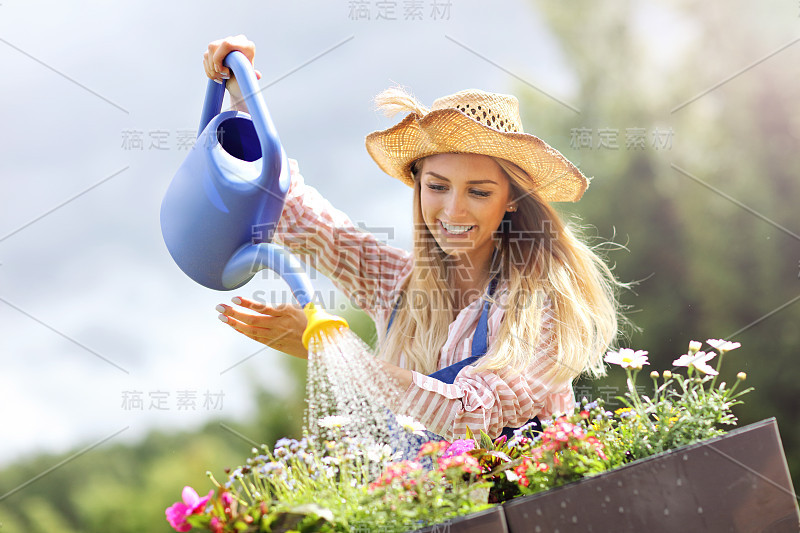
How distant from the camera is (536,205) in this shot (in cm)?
182

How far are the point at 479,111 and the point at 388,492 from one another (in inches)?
38.9

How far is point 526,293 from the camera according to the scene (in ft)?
5.65

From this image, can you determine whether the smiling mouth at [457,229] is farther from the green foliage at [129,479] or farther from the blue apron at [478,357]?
the green foliage at [129,479]

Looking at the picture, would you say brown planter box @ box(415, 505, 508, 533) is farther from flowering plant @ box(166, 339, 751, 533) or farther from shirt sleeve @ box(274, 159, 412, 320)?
A: shirt sleeve @ box(274, 159, 412, 320)

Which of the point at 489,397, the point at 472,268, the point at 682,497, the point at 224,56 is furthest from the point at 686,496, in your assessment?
the point at 224,56

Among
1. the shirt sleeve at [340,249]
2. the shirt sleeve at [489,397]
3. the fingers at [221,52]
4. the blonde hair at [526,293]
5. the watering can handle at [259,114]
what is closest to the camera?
the watering can handle at [259,114]

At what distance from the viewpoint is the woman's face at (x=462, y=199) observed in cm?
169

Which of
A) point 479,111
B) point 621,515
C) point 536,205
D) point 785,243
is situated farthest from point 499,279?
point 785,243

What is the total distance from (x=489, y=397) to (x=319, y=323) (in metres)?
0.59

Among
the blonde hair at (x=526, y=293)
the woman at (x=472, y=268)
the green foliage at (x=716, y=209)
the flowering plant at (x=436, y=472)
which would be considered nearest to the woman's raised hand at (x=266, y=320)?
the flowering plant at (x=436, y=472)

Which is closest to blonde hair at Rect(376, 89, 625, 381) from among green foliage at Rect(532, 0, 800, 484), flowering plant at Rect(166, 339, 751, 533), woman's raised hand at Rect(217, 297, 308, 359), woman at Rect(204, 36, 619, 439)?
woman at Rect(204, 36, 619, 439)

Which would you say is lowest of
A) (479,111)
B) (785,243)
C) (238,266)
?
(785,243)

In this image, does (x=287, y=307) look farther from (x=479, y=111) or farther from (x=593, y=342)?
(x=593, y=342)

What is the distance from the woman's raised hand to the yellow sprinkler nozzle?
0.18m
